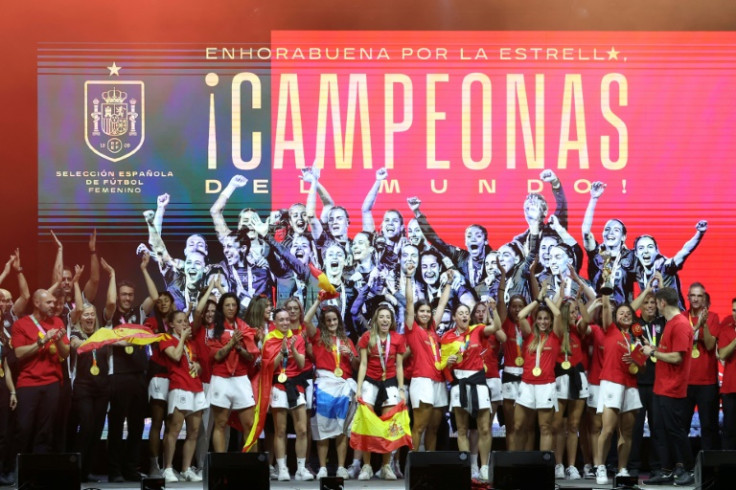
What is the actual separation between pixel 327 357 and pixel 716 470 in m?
3.58

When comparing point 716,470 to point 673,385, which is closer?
point 716,470

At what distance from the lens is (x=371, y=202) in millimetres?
10180

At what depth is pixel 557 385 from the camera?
9594 millimetres

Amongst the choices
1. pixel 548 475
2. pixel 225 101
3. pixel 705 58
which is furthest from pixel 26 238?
pixel 705 58

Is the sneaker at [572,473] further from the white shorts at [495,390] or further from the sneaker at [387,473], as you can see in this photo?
the sneaker at [387,473]

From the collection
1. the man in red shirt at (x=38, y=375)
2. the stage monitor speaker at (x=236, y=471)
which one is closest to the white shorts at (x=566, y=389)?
the stage monitor speaker at (x=236, y=471)

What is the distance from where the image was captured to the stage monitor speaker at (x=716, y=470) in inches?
266

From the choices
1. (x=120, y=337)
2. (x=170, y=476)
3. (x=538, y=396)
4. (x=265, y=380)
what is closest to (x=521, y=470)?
(x=538, y=396)

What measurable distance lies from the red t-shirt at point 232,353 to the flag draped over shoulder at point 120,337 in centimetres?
38

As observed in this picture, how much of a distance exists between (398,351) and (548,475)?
9.08 ft

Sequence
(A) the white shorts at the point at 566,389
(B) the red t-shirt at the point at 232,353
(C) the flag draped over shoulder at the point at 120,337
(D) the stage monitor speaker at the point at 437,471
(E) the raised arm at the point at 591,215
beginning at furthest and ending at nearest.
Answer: (E) the raised arm at the point at 591,215 < (A) the white shorts at the point at 566,389 < (B) the red t-shirt at the point at 232,353 < (C) the flag draped over shoulder at the point at 120,337 < (D) the stage monitor speaker at the point at 437,471

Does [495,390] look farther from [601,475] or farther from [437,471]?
[437,471]

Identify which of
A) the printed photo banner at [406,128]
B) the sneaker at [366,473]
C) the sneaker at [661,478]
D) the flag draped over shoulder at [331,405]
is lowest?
the sneaker at [661,478]

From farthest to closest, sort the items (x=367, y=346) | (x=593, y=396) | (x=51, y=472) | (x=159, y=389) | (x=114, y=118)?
(x=114, y=118)
(x=593, y=396)
(x=367, y=346)
(x=159, y=389)
(x=51, y=472)
